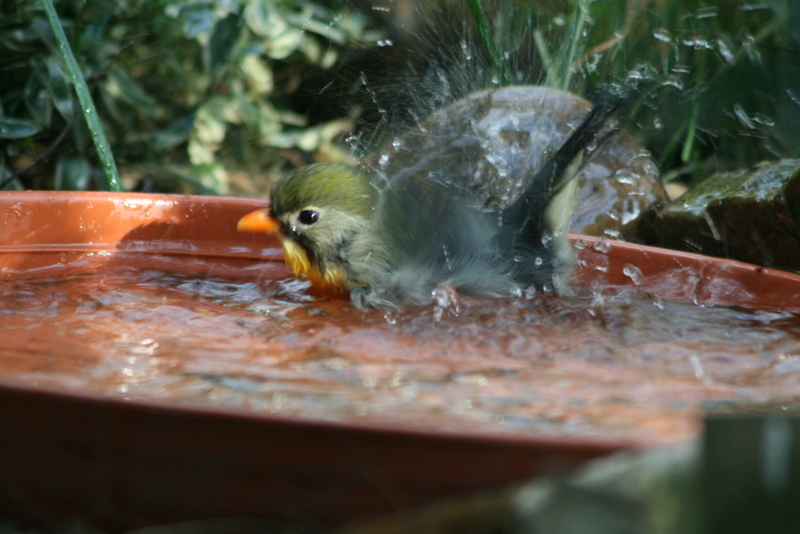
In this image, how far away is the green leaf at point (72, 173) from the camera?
441cm

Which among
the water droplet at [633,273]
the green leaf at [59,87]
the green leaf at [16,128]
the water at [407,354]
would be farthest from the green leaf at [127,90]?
the water droplet at [633,273]

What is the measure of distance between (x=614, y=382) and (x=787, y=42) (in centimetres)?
91

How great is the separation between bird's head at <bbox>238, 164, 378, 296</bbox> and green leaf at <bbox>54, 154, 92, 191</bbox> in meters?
2.08

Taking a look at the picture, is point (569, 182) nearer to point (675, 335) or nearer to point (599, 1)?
point (675, 335)

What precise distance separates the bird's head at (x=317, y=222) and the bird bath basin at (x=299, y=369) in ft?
0.35

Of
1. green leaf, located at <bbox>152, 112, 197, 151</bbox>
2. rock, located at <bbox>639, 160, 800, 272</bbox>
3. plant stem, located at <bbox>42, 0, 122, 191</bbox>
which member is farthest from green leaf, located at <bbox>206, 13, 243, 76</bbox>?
rock, located at <bbox>639, 160, 800, 272</bbox>

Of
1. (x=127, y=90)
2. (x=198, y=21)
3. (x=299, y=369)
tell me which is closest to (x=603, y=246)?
(x=299, y=369)

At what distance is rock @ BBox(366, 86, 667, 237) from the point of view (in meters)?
3.16

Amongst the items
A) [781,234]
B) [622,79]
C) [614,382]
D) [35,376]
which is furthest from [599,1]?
[35,376]

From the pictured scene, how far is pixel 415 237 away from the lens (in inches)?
104

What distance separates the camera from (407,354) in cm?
196

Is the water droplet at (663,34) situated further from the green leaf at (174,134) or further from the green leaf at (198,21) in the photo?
the green leaf at (174,134)

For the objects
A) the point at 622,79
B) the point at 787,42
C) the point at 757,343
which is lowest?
the point at 757,343

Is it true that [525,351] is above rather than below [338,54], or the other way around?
below
